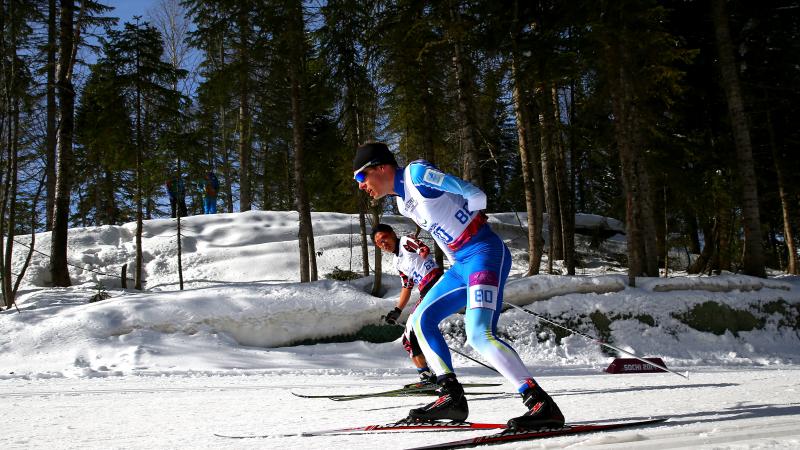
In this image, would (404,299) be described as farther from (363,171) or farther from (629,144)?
(629,144)

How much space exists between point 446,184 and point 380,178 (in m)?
0.53

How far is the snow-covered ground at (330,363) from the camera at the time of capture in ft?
12.0

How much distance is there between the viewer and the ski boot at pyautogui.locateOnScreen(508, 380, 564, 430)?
303cm

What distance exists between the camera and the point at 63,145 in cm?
1413

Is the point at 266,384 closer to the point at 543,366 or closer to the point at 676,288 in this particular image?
the point at 543,366

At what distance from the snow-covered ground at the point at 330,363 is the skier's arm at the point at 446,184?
1.33 metres

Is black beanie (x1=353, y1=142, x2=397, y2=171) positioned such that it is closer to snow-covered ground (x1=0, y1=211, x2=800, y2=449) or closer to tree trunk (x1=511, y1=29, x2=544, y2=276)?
snow-covered ground (x1=0, y1=211, x2=800, y2=449)

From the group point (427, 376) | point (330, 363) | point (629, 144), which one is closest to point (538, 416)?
point (427, 376)

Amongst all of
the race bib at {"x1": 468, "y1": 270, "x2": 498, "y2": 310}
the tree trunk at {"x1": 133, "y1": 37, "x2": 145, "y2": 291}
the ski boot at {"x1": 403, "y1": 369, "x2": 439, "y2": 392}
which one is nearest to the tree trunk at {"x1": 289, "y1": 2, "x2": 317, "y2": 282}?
the tree trunk at {"x1": 133, "y1": 37, "x2": 145, "y2": 291}

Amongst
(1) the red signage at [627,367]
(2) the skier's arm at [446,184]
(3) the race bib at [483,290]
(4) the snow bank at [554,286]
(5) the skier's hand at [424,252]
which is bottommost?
(1) the red signage at [627,367]

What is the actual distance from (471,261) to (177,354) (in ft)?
22.4

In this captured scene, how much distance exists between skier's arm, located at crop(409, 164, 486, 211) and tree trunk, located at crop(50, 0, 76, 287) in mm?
13125

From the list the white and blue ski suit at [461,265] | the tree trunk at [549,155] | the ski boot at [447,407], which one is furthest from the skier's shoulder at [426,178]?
the tree trunk at [549,155]

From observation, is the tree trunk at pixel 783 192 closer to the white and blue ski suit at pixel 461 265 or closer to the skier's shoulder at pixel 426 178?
the white and blue ski suit at pixel 461 265
